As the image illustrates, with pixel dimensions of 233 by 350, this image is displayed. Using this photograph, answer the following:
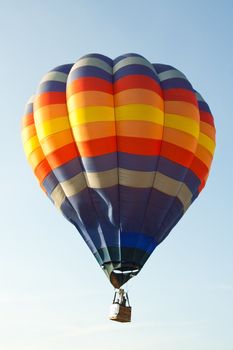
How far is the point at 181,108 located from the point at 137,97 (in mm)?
1325

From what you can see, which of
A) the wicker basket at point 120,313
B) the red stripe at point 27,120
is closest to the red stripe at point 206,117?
the red stripe at point 27,120

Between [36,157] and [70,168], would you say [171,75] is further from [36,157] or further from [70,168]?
[36,157]

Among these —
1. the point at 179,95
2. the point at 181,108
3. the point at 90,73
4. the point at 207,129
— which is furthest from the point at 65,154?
the point at 207,129

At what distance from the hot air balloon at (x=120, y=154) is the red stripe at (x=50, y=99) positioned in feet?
0.11

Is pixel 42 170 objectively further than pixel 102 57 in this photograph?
No

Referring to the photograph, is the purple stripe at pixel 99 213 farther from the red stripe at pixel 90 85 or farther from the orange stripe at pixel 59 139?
the red stripe at pixel 90 85

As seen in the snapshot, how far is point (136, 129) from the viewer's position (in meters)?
14.7

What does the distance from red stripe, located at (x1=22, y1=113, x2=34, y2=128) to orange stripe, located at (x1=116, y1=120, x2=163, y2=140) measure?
9.51 ft

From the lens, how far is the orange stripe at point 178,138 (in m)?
15.0

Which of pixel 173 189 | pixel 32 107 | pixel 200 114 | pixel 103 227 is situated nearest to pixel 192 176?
pixel 173 189

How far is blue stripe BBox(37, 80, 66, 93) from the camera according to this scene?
15.8 meters

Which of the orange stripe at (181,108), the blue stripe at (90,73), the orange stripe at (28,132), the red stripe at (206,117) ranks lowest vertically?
the orange stripe at (28,132)

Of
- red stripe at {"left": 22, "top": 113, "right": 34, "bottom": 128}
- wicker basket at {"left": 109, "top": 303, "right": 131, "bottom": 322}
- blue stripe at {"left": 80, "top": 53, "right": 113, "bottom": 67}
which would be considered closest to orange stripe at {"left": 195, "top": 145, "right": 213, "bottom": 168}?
blue stripe at {"left": 80, "top": 53, "right": 113, "bottom": 67}

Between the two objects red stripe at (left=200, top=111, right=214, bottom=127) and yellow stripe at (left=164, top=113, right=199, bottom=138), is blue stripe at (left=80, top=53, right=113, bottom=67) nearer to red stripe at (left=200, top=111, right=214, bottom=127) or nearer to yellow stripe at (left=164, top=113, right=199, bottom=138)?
yellow stripe at (left=164, top=113, right=199, bottom=138)
